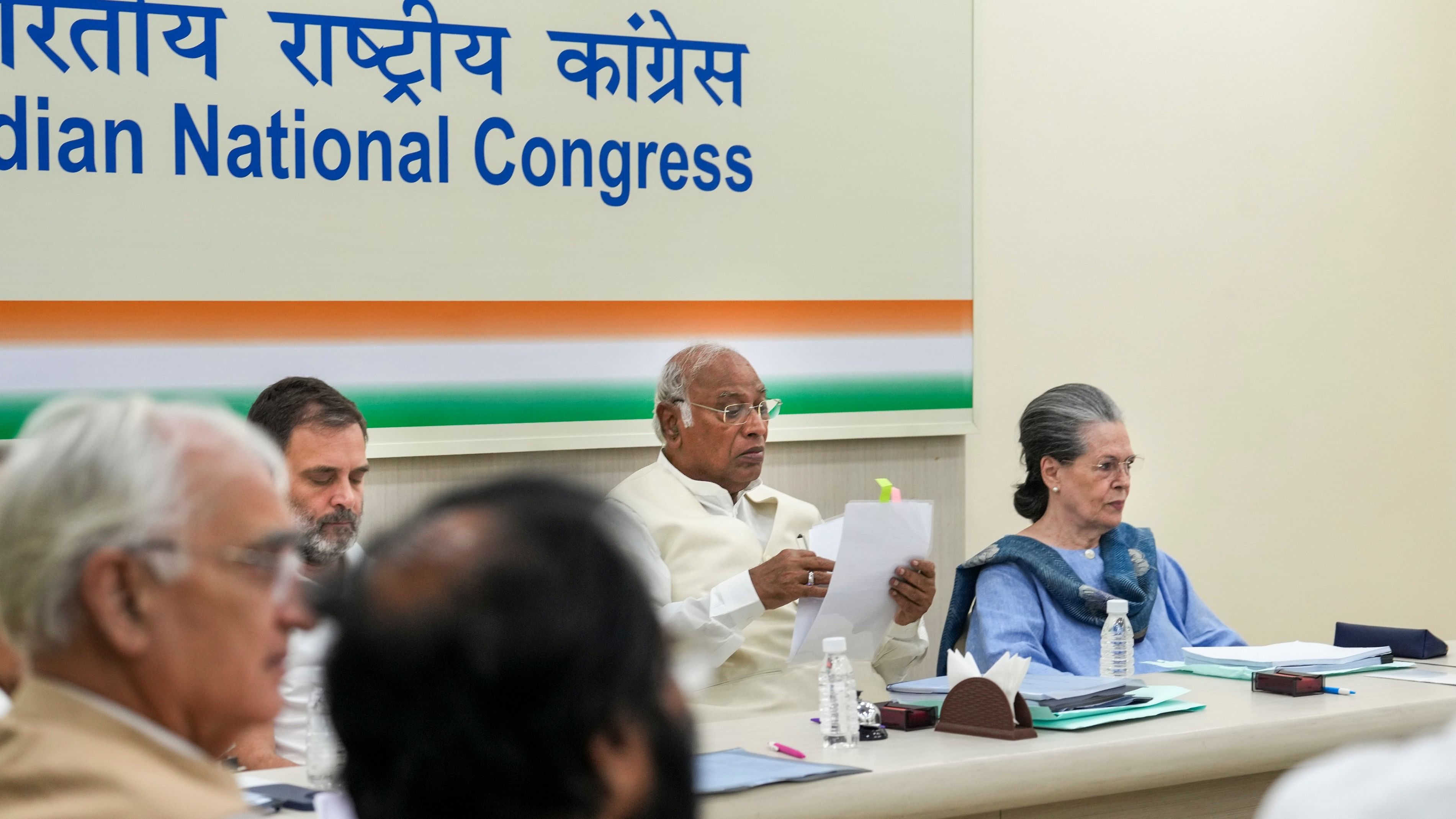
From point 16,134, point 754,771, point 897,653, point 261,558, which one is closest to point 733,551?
point 897,653

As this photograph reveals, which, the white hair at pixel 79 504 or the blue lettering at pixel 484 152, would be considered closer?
the white hair at pixel 79 504

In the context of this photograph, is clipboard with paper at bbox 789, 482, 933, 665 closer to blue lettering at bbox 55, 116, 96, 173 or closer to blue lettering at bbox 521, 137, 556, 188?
blue lettering at bbox 521, 137, 556, 188

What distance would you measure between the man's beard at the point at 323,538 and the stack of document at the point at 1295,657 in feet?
6.54

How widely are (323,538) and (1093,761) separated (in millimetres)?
1687

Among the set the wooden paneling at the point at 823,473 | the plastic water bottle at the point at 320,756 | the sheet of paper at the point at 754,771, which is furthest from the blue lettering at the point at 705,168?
the plastic water bottle at the point at 320,756

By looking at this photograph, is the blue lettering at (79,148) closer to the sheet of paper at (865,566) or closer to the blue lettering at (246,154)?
the blue lettering at (246,154)

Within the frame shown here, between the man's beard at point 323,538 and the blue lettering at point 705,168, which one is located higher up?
the blue lettering at point 705,168

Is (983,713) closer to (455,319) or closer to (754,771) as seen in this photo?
(754,771)

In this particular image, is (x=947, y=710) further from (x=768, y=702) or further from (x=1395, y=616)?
(x=1395, y=616)

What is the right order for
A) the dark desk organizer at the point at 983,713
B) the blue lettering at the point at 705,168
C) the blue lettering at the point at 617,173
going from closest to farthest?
1. the dark desk organizer at the point at 983,713
2. the blue lettering at the point at 617,173
3. the blue lettering at the point at 705,168

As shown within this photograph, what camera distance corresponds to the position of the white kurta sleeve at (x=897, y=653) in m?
3.92

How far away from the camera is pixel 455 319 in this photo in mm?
4062

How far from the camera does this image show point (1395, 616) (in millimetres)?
5902

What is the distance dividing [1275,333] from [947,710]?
326 centimetres
